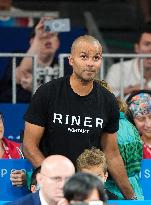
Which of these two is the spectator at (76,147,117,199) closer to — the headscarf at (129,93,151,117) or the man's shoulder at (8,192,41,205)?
the man's shoulder at (8,192,41,205)

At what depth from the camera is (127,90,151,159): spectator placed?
34.4ft

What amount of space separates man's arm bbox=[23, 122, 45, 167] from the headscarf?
1616mm

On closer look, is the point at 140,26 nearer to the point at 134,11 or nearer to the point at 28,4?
the point at 134,11

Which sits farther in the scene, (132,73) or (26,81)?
(132,73)

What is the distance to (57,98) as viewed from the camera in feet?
29.8

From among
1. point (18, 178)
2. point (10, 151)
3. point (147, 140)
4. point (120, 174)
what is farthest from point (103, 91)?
point (147, 140)

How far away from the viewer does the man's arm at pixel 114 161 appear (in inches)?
365

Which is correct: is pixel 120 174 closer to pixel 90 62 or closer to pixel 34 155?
pixel 34 155

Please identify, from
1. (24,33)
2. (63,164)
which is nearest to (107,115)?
(63,164)

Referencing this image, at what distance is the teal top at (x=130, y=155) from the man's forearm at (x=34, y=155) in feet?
2.39

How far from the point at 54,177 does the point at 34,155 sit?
56.1 inches

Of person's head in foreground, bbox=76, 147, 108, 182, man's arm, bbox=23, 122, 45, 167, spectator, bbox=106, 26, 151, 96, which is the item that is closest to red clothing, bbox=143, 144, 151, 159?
man's arm, bbox=23, 122, 45, 167

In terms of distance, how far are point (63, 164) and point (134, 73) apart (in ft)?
17.9

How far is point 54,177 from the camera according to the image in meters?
7.68
